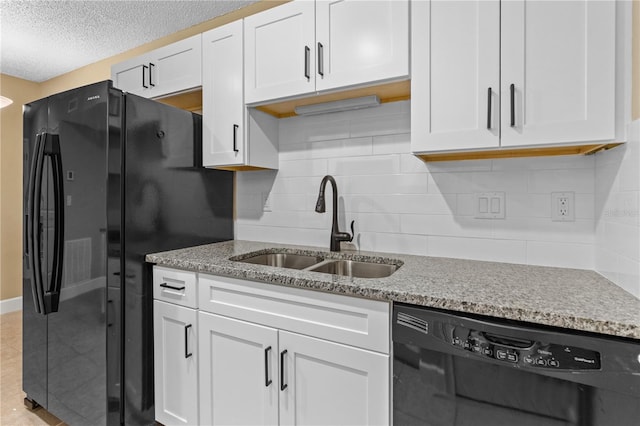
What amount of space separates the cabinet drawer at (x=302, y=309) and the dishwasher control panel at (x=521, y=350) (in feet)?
0.81

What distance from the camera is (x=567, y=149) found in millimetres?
1386

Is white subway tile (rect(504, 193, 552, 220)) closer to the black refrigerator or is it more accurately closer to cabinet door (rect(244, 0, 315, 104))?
cabinet door (rect(244, 0, 315, 104))

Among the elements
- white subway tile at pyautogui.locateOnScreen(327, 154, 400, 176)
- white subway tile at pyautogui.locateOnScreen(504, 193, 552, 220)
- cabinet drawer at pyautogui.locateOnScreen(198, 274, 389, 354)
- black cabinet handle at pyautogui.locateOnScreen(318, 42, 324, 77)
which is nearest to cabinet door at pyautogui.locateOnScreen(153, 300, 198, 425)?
cabinet drawer at pyautogui.locateOnScreen(198, 274, 389, 354)

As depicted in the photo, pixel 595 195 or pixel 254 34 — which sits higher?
pixel 254 34

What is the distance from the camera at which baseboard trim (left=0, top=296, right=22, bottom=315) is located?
12.0 ft

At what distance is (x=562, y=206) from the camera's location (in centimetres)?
149

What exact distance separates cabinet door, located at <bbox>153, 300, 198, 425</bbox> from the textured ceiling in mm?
2012

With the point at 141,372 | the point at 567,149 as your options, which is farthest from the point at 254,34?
the point at 141,372

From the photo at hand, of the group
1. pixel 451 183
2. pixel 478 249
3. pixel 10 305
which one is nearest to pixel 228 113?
pixel 451 183

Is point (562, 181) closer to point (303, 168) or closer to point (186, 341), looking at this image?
point (303, 168)

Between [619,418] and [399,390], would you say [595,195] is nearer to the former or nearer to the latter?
[619,418]

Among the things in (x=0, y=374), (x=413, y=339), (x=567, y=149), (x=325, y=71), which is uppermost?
(x=325, y=71)

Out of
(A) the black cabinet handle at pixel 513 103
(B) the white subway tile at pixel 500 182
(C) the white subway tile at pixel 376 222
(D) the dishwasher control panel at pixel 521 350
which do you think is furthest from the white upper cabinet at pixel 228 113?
(D) the dishwasher control panel at pixel 521 350

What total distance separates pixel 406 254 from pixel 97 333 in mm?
1642
